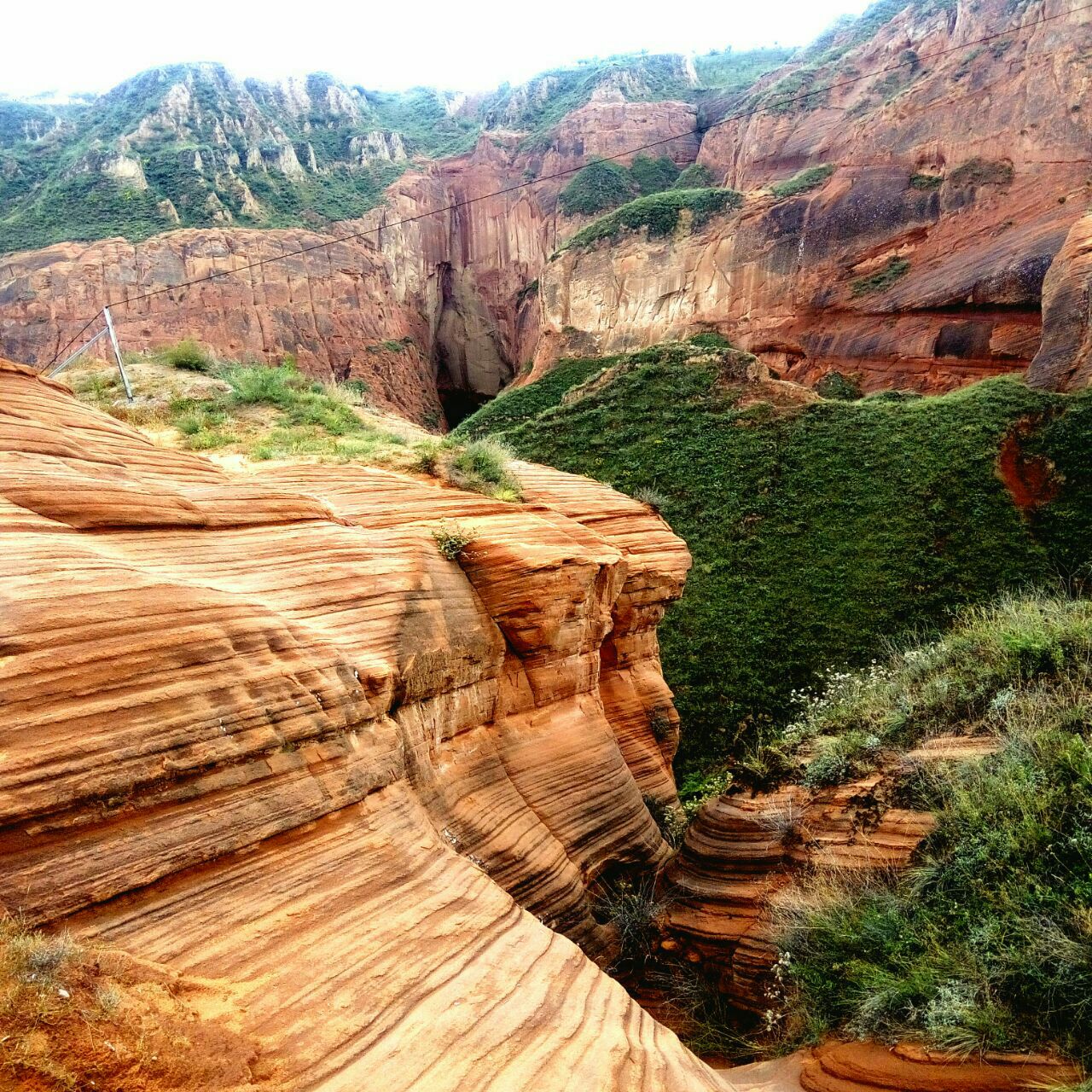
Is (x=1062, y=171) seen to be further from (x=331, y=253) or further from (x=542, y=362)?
(x=331, y=253)

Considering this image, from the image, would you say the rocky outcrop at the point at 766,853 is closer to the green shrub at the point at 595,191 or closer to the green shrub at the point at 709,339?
the green shrub at the point at 709,339

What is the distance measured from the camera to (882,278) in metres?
33.2

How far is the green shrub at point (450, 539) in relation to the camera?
7352 mm

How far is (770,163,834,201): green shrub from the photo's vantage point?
1460 inches

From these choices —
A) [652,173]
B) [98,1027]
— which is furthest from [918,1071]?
[652,173]

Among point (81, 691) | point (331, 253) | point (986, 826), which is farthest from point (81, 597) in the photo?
point (331, 253)

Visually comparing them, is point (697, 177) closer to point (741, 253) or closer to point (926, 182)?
point (741, 253)

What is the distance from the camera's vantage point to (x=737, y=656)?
64.4 ft

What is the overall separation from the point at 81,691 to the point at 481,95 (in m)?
81.6

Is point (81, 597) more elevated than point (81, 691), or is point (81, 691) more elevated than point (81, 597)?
point (81, 597)

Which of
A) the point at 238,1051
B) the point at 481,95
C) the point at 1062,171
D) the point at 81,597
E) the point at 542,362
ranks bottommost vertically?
the point at 542,362

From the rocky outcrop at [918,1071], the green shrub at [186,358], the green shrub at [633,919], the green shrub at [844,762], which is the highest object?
the green shrub at [186,358]

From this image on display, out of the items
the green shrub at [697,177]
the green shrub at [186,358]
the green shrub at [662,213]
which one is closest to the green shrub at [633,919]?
the green shrub at [186,358]

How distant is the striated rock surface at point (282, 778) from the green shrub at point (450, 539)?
0.51ft
